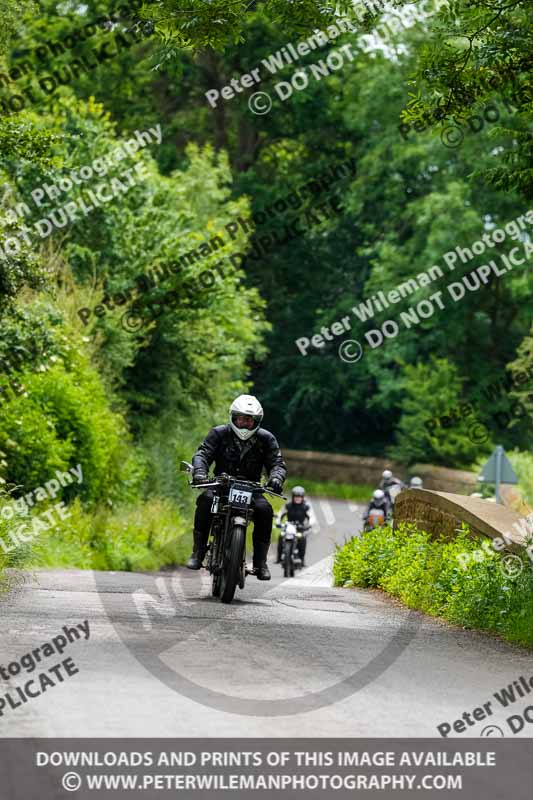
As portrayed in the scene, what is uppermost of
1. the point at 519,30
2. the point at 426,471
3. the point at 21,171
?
the point at 21,171

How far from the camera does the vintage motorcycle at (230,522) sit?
40.4 feet

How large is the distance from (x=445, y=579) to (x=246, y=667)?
5.35 m

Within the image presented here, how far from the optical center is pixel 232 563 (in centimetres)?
1239

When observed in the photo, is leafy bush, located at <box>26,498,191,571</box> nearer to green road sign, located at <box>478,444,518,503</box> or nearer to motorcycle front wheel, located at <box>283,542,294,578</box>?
motorcycle front wheel, located at <box>283,542,294,578</box>

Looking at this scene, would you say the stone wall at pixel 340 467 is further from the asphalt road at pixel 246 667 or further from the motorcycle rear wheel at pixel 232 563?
the asphalt road at pixel 246 667

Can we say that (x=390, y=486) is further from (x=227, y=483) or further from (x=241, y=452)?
(x=227, y=483)

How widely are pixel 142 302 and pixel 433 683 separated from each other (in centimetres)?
2205

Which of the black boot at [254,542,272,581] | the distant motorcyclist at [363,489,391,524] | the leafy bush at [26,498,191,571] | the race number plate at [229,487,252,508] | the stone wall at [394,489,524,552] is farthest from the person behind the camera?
the distant motorcyclist at [363,489,391,524]

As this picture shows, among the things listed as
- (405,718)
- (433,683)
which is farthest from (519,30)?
(405,718)

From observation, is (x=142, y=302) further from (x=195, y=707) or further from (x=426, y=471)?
(x=195, y=707)

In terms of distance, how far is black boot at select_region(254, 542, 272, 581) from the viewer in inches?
502

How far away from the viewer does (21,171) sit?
94.5 ft

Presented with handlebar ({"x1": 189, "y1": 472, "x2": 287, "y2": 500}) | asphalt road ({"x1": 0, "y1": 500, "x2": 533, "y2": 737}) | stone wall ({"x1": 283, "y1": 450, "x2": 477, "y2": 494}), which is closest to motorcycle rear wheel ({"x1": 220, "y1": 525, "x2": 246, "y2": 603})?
asphalt road ({"x1": 0, "y1": 500, "x2": 533, "y2": 737})

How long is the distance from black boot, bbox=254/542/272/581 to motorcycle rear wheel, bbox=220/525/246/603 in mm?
231
